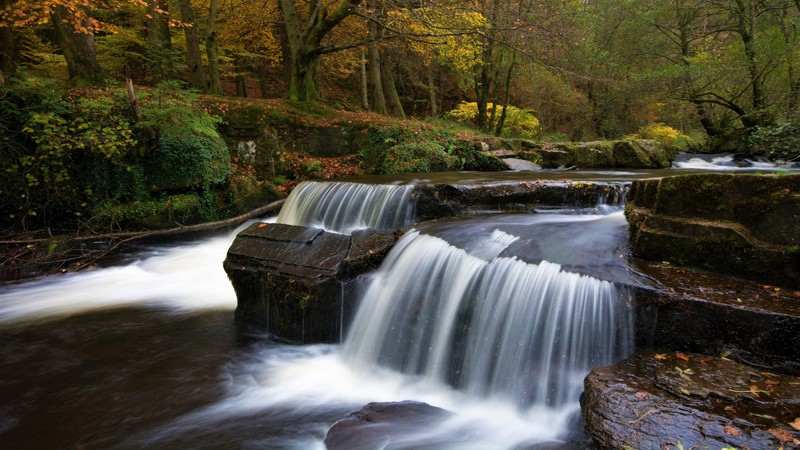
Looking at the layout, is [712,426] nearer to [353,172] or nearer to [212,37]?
[353,172]

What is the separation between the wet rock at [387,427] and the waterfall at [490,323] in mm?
548

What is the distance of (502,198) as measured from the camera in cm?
689

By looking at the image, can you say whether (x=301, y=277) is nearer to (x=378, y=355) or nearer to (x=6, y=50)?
(x=378, y=355)

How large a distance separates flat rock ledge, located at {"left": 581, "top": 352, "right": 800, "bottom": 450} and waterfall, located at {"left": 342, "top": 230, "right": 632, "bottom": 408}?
1.69 ft

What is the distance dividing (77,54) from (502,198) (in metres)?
9.90

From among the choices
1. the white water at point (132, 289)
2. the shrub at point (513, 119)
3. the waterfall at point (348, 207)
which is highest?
the shrub at point (513, 119)

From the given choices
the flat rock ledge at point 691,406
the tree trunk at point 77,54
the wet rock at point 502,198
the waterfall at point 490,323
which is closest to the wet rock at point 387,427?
the waterfall at point 490,323

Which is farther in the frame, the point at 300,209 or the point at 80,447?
the point at 300,209

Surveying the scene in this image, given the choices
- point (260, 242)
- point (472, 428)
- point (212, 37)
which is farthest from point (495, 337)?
point (212, 37)

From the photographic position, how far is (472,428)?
347 cm

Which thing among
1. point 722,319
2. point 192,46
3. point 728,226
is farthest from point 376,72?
point 722,319

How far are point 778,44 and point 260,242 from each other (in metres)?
15.6

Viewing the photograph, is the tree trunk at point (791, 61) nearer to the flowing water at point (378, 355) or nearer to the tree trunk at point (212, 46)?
the flowing water at point (378, 355)

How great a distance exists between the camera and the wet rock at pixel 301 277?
5.04 meters
